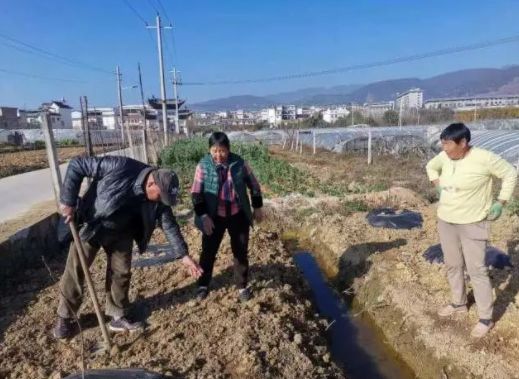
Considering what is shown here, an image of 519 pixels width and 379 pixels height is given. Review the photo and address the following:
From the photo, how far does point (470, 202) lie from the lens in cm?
364

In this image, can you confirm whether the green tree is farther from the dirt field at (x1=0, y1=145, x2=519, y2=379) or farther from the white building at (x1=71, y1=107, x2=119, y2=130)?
the dirt field at (x1=0, y1=145, x2=519, y2=379)

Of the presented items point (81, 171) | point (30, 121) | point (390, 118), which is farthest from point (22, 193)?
point (30, 121)

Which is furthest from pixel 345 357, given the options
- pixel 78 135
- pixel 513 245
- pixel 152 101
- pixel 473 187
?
pixel 152 101

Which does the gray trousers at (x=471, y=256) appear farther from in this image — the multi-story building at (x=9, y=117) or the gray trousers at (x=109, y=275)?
the multi-story building at (x=9, y=117)

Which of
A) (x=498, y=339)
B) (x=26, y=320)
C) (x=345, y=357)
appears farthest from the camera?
(x=345, y=357)

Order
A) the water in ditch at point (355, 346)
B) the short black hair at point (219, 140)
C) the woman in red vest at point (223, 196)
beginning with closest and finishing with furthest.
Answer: the short black hair at point (219, 140), the woman in red vest at point (223, 196), the water in ditch at point (355, 346)

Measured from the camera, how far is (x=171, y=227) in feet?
11.6

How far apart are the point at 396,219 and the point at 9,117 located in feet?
Answer: 197

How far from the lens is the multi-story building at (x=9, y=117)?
47.0 meters

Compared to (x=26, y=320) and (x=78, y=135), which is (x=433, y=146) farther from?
(x=78, y=135)

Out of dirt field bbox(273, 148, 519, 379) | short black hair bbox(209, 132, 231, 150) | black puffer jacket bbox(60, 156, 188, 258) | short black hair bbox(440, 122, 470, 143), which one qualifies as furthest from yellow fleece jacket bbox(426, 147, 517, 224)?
black puffer jacket bbox(60, 156, 188, 258)

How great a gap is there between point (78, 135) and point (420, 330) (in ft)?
130

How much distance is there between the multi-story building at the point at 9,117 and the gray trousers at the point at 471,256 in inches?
1950

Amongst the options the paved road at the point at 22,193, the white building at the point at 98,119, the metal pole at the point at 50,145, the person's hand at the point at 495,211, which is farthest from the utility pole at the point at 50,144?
the white building at the point at 98,119
